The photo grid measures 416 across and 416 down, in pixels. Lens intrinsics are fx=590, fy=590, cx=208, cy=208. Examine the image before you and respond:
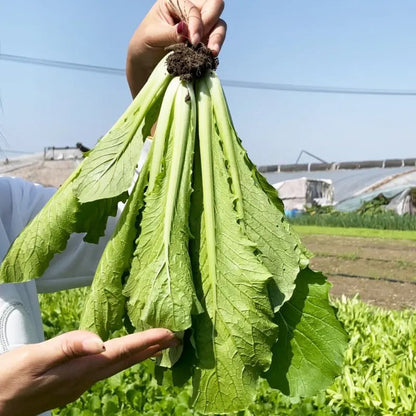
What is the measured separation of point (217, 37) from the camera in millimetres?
1419

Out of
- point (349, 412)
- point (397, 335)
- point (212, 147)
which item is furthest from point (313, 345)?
point (397, 335)

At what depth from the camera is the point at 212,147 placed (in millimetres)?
1298

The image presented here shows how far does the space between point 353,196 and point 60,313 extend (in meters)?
19.5

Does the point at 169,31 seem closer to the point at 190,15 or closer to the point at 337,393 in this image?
the point at 190,15

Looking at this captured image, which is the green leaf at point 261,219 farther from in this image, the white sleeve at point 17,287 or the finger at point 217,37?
the white sleeve at point 17,287

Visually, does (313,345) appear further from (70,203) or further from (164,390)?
(164,390)

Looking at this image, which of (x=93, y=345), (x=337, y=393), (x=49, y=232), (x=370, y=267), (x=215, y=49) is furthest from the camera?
(x=370, y=267)

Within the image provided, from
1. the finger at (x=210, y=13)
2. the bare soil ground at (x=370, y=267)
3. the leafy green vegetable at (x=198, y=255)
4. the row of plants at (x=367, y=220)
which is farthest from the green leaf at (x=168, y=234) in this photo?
the row of plants at (x=367, y=220)

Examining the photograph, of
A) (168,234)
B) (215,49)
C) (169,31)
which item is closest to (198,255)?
(168,234)

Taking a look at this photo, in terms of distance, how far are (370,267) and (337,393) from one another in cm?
693

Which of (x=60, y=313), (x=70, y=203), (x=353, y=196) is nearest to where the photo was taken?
(x=70, y=203)

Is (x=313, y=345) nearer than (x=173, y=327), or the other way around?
(x=173, y=327)

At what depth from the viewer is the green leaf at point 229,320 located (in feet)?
3.74

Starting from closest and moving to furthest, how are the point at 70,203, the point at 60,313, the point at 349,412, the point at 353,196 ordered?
the point at 70,203, the point at 349,412, the point at 60,313, the point at 353,196
